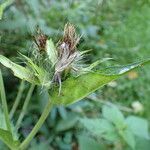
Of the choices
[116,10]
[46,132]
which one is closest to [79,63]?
[46,132]

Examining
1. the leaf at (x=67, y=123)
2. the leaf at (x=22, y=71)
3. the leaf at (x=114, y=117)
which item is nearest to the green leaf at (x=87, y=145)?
the leaf at (x=114, y=117)

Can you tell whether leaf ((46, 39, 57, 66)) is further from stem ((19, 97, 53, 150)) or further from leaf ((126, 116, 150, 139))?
leaf ((126, 116, 150, 139))

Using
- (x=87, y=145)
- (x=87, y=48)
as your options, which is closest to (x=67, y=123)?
(x=87, y=145)

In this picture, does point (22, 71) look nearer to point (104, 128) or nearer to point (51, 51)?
point (51, 51)

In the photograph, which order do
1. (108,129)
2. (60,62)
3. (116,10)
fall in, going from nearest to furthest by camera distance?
(60,62) < (108,129) < (116,10)

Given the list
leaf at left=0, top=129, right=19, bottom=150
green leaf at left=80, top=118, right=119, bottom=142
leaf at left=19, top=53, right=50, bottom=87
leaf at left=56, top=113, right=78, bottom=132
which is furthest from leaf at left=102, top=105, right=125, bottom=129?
leaf at left=19, top=53, right=50, bottom=87

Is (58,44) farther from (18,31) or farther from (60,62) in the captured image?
(18,31)
